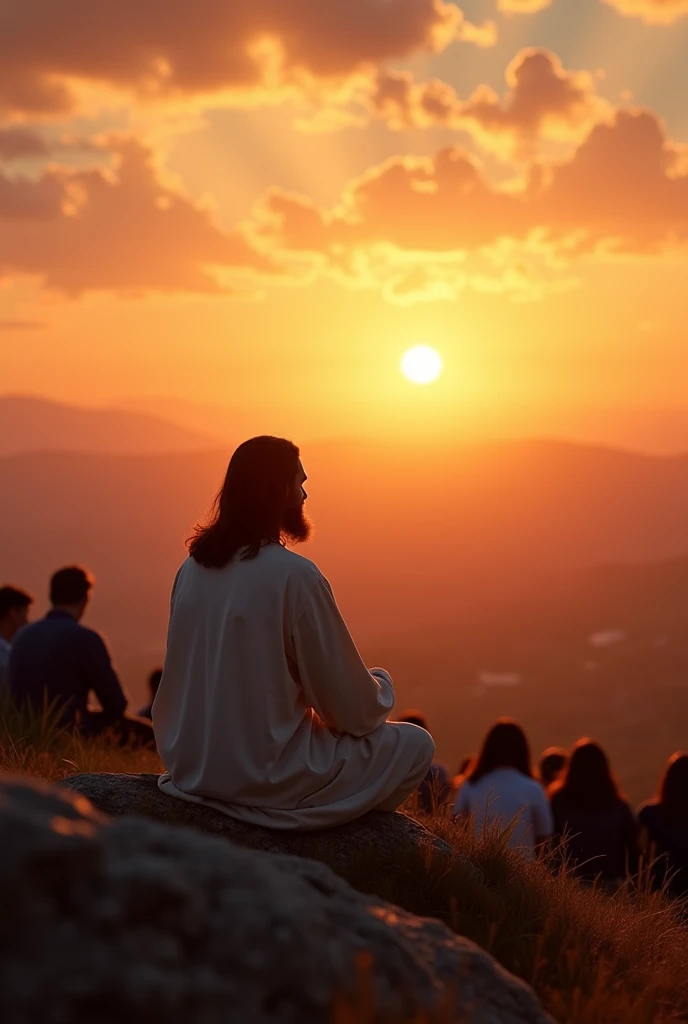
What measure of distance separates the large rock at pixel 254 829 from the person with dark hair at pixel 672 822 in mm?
2996

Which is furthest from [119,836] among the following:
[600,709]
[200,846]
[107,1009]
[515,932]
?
[600,709]

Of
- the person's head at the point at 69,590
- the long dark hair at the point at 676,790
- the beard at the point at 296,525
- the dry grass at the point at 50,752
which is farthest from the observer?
the person's head at the point at 69,590

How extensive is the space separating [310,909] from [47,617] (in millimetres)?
6333

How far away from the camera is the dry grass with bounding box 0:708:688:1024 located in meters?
3.64

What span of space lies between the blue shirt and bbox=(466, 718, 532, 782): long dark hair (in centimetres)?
281

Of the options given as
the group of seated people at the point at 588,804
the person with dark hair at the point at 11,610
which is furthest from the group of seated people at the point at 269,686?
the person with dark hair at the point at 11,610

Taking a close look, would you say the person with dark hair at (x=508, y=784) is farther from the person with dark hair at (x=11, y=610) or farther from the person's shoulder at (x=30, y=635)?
the person with dark hair at (x=11, y=610)

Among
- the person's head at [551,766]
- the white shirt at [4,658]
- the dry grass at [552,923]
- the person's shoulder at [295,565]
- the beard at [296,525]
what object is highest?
the beard at [296,525]

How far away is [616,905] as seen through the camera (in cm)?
534

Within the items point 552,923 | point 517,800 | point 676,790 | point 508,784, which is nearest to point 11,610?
point 508,784

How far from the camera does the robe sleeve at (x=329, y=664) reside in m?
5.19

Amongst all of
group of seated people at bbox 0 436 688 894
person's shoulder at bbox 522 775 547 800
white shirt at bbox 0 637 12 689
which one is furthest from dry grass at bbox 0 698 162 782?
person's shoulder at bbox 522 775 547 800

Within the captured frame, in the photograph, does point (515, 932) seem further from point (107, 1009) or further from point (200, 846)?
point (107, 1009)

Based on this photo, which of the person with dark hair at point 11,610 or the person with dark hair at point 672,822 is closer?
the person with dark hair at point 672,822
